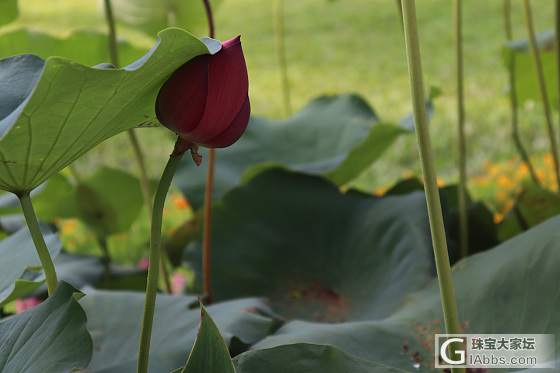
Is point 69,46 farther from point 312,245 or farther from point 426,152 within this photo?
point 426,152

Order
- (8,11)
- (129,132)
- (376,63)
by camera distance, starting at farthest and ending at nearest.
Result: 1. (376,63)
2. (8,11)
3. (129,132)

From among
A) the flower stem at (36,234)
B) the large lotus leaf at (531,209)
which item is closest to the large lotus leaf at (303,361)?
the flower stem at (36,234)

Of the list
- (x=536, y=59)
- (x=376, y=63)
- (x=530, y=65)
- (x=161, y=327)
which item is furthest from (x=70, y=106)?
(x=376, y=63)

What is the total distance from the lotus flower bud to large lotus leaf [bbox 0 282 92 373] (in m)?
0.13

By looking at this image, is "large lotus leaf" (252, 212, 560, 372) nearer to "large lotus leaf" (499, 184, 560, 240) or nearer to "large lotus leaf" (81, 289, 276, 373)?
"large lotus leaf" (81, 289, 276, 373)

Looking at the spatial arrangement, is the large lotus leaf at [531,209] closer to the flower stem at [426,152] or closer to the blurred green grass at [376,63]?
the flower stem at [426,152]

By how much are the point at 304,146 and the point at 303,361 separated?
67 centimetres

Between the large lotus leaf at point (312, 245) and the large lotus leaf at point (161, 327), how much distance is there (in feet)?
0.50

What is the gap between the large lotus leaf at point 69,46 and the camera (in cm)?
92

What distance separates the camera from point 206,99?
376 millimetres

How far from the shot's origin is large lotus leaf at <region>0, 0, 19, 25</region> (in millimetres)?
806

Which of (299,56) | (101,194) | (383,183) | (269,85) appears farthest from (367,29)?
(101,194)

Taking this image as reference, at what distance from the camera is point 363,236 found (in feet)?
2.69

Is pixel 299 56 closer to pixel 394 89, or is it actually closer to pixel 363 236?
pixel 394 89
